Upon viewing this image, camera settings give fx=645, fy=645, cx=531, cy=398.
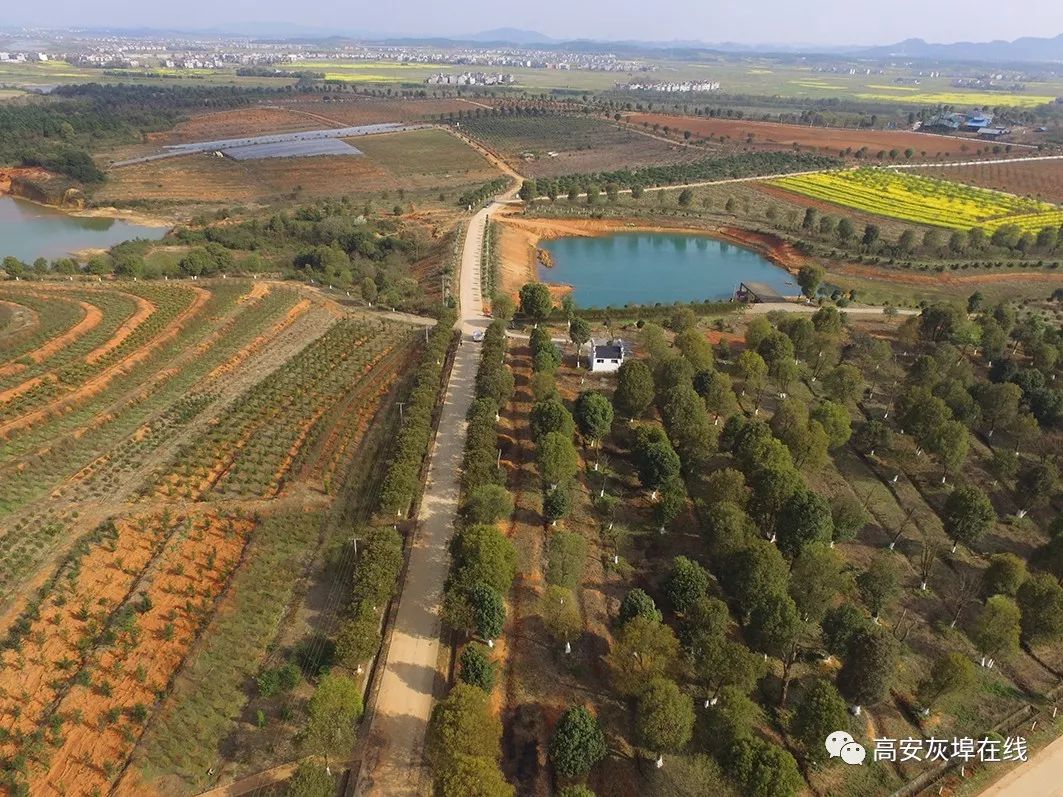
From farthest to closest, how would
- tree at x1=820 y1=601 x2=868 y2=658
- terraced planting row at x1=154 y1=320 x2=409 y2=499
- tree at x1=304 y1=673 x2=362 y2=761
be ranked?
terraced planting row at x1=154 y1=320 x2=409 y2=499 < tree at x1=820 y1=601 x2=868 y2=658 < tree at x1=304 y1=673 x2=362 y2=761

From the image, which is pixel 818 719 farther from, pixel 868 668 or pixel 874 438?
pixel 874 438

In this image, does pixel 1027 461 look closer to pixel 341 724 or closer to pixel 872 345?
pixel 872 345

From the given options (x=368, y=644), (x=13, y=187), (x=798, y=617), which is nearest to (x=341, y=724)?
(x=368, y=644)

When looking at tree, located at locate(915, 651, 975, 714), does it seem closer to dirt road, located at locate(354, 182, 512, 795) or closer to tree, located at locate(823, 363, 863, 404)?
dirt road, located at locate(354, 182, 512, 795)

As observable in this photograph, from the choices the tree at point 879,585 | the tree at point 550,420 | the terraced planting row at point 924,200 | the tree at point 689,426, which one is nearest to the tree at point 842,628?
the tree at point 879,585

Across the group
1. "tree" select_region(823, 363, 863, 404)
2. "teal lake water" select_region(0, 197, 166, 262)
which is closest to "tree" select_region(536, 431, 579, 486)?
"tree" select_region(823, 363, 863, 404)

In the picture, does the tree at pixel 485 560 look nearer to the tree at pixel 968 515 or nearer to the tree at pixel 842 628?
the tree at pixel 842 628
